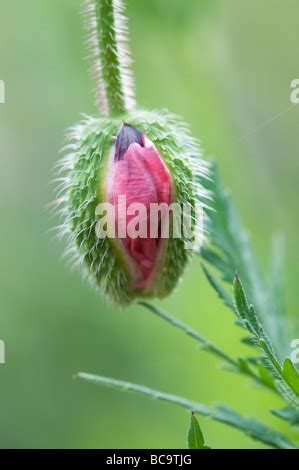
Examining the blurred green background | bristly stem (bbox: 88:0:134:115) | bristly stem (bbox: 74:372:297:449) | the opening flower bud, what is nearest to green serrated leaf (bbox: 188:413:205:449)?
bristly stem (bbox: 74:372:297:449)

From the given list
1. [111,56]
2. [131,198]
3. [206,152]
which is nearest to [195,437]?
[131,198]

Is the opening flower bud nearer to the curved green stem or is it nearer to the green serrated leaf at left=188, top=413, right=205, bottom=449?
the curved green stem

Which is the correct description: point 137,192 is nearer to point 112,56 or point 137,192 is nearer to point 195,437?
point 112,56

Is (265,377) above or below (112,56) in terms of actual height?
below

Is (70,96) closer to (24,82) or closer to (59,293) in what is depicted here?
(24,82)

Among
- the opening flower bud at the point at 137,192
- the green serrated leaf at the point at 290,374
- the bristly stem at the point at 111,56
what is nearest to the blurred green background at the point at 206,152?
the bristly stem at the point at 111,56

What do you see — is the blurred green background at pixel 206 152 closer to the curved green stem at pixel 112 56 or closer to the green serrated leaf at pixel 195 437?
the curved green stem at pixel 112 56
